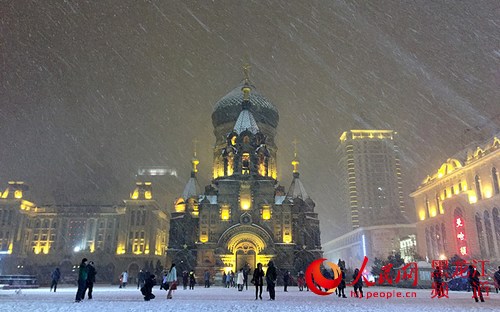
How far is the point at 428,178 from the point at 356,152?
59.4 meters

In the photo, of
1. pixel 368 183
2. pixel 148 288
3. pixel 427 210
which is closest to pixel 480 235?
pixel 427 210

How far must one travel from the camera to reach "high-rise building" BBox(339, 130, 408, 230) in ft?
367

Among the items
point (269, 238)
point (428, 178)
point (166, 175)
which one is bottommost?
point (269, 238)

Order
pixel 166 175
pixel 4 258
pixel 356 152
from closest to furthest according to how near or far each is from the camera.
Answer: pixel 4 258, pixel 166 175, pixel 356 152

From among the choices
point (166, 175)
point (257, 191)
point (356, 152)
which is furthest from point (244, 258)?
point (356, 152)

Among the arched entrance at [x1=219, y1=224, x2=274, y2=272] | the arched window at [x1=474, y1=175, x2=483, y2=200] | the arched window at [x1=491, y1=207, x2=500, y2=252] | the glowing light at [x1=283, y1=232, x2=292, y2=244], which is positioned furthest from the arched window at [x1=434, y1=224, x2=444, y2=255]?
the arched entrance at [x1=219, y1=224, x2=274, y2=272]

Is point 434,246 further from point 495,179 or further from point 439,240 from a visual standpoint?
point 495,179

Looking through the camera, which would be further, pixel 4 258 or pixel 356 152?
pixel 356 152

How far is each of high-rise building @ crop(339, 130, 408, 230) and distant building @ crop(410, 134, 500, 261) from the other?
5670cm

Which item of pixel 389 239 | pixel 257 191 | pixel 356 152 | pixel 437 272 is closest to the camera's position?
pixel 437 272

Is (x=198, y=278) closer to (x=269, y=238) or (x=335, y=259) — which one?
(x=269, y=238)

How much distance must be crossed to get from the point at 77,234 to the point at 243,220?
133 feet

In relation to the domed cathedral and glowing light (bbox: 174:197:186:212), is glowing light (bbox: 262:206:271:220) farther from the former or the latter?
glowing light (bbox: 174:197:186:212)

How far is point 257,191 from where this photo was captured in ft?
136
